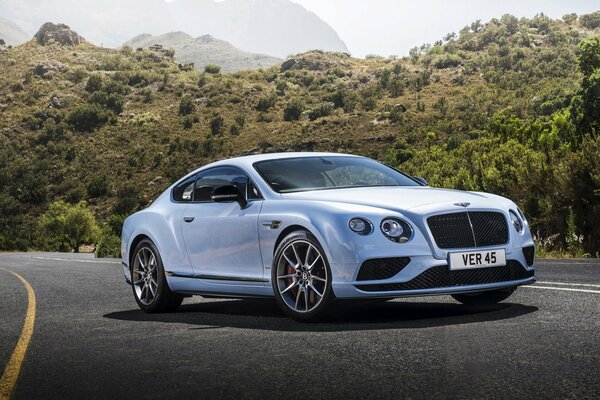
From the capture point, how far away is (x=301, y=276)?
8508 mm

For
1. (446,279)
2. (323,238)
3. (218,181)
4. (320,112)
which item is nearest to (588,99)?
(218,181)

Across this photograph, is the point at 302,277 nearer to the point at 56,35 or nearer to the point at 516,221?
the point at 516,221

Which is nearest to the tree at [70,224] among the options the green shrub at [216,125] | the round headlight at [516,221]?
the green shrub at [216,125]

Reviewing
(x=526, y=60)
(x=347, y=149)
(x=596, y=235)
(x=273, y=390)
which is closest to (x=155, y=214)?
(x=273, y=390)

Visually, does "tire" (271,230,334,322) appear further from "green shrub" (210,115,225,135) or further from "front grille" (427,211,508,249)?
"green shrub" (210,115,225,135)

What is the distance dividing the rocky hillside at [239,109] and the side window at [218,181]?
41.9 metres

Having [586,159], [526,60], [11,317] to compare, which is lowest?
[11,317]

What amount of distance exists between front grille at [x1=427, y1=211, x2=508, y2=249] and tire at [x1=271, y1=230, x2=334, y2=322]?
1.01 m

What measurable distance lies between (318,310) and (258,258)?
0.91 meters

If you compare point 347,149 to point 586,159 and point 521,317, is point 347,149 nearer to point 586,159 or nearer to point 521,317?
point 586,159

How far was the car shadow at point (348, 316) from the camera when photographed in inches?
336

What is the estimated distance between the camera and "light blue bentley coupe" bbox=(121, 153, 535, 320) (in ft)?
26.9

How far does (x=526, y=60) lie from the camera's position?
318 feet

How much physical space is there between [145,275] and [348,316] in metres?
2.62
